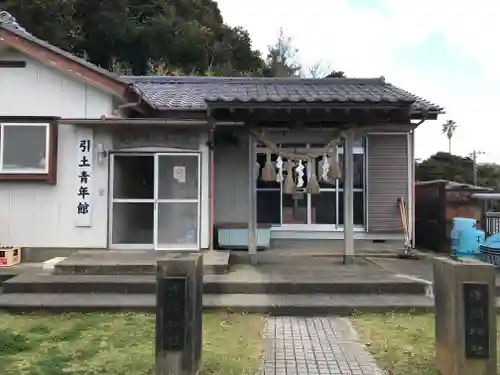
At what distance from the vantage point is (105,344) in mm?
5031

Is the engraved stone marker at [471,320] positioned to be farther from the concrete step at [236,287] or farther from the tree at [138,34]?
the tree at [138,34]

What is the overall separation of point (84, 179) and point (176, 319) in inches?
228

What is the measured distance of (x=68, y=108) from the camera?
9.21 metres

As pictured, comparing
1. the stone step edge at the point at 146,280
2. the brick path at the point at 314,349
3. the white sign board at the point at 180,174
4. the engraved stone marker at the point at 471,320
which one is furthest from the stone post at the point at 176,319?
the white sign board at the point at 180,174

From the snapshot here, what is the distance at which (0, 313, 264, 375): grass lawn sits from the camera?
14.3 feet

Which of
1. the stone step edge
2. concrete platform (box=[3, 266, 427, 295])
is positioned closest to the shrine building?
the stone step edge

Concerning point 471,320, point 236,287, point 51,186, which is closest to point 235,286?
point 236,287

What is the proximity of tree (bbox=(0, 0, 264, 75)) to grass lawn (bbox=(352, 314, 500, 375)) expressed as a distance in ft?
79.7

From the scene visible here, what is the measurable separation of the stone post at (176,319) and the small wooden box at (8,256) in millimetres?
5687

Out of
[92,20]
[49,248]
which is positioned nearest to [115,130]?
[49,248]

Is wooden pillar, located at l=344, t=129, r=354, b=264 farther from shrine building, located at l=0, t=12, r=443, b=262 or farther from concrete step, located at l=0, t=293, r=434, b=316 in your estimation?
concrete step, located at l=0, t=293, r=434, b=316

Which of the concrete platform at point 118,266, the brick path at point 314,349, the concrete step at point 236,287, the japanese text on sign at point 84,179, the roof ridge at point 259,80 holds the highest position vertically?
the roof ridge at point 259,80

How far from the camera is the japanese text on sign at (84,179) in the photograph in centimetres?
911

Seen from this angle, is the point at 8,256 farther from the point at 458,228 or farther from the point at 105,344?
the point at 458,228
